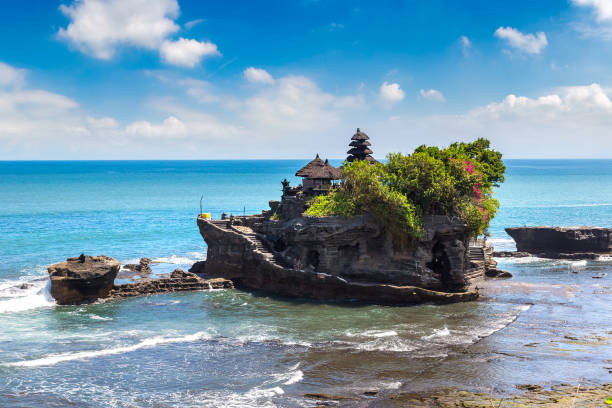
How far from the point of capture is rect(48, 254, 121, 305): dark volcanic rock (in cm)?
3634

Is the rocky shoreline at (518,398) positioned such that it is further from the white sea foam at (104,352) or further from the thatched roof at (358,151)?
the thatched roof at (358,151)

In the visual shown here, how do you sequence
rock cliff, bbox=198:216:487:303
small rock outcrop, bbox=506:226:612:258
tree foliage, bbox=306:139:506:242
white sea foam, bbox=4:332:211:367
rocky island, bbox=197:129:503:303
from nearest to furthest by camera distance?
white sea foam, bbox=4:332:211:367
tree foliage, bbox=306:139:506:242
rocky island, bbox=197:129:503:303
rock cliff, bbox=198:216:487:303
small rock outcrop, bbox=506:226:612:258

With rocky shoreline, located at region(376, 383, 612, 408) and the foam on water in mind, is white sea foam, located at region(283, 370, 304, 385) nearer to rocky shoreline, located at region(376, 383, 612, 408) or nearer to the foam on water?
rocky shoreline, located at region(376, 383, 612, 408)

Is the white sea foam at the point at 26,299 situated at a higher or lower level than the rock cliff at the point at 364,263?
lower

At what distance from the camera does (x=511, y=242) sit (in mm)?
63156

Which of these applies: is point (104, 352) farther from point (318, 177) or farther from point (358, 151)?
point (358, 151)

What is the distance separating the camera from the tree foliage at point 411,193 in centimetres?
3509

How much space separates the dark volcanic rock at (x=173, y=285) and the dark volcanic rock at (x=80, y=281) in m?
1.51

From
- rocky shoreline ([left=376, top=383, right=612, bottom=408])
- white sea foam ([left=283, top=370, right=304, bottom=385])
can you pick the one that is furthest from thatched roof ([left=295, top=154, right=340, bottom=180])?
rocky shoreline ([left=376, top=383, right=612, bottom=408])

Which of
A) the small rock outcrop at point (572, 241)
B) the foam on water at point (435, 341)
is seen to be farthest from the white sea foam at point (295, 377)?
the small rock outcrop at point (572, 241)

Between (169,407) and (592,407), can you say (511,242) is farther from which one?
(169,407)

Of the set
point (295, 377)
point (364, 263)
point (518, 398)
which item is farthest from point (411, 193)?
point (518, 398)

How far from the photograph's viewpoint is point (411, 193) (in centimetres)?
3666

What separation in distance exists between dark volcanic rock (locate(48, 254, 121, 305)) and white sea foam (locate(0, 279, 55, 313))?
0.81 meters
